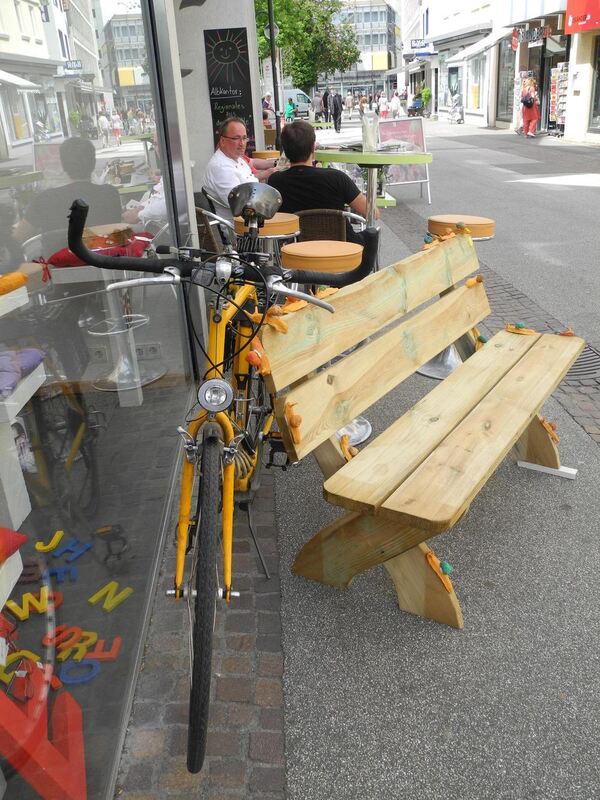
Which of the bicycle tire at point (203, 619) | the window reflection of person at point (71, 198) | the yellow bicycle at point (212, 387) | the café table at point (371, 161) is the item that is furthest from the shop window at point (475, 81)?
the bicycle tire at point (203, 619)

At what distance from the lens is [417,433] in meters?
3.04

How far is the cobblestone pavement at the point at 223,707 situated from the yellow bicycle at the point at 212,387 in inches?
6.2

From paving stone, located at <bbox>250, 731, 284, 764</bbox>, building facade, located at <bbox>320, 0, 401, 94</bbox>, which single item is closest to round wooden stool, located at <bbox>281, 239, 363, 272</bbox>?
paving stone, located at <bbox>250, 731, 284, 764</bbox>

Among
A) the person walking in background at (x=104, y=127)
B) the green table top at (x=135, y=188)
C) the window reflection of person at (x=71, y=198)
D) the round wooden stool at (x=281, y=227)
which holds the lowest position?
the round wooden stool at (x=281, y=227)

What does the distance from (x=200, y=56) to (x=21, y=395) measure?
35.5 feet

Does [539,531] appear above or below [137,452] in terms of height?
below

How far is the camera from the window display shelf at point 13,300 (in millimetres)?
1688

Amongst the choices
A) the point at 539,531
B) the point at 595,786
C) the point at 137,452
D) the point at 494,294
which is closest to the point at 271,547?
the point at 137,452

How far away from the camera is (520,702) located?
8.01 feet

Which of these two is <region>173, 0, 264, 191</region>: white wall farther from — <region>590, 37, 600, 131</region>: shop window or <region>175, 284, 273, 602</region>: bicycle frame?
<region>590, 37, 600, 131</region>: shop window

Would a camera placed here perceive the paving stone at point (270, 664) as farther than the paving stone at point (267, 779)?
Yes

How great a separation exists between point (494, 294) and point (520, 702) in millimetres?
5333

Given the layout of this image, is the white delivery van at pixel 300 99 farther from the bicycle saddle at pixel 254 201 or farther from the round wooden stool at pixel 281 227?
the bicycle saddle at pixel 254 201

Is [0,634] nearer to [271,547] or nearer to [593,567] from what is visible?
[271,547]
